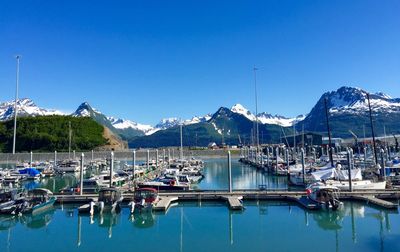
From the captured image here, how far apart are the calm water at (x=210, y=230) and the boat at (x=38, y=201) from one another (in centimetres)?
85

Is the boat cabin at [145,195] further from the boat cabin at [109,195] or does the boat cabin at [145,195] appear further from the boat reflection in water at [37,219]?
→ the boat reflection in water at [37,219]

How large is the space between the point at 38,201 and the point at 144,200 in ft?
35.4

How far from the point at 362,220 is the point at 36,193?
31.1 m

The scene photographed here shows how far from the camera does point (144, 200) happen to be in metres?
33.8

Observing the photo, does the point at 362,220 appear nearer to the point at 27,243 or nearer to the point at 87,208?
the point at 87,208

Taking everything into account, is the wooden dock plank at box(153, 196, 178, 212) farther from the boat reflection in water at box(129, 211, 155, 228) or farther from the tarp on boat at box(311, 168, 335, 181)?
the tarp on boat at box(311, 168, 335, 181)

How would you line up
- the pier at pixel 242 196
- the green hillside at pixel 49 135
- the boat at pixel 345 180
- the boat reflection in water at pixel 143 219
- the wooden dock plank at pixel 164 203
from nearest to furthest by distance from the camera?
the boat reflection in water at pixel 143 219 < the wooden dock plank at pixel 164 203 < the pier at pixel 242 196 < the boat at pixel 345 180 < the green hillside at pixel 49 135

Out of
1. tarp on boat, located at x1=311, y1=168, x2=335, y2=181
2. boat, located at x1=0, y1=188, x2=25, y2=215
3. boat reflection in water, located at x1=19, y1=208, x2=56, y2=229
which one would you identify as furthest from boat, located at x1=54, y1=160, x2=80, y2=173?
tarp on boat, located at x1=311, y1=168, x2=335, y2=181

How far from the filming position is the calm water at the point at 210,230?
23750mm

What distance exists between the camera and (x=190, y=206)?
37.3 meters

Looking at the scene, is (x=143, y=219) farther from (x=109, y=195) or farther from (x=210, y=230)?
(x=210, y=230)

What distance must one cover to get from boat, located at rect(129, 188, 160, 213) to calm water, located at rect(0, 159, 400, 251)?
1019 mm

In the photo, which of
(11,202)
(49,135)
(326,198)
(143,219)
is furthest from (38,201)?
(49,135)

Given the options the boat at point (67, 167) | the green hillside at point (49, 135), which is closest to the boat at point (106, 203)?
the boat at point (67, 167)
